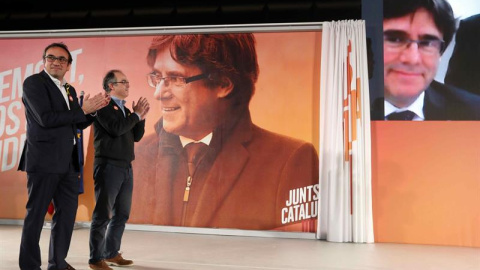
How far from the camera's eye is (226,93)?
227 inches

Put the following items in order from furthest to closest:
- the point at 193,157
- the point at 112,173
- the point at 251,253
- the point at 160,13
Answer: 1. the point at 160,13
2. the point at 193,157
3. the point at 251,253
4. the point at 112,173

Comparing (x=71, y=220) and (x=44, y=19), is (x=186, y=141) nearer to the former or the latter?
(x=44, y=19)

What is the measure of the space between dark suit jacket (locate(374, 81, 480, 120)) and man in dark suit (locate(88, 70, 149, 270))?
313 cm

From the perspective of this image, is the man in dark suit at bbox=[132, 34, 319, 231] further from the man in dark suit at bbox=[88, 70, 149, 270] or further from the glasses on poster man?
the man in dark suit at bbox=[88, 70, 149, 270]

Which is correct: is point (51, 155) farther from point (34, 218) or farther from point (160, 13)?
point (160, 13)

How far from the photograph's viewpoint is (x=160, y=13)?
6105 millimetres

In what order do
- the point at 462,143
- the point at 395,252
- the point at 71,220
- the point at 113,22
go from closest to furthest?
the point at 71,220 < the point at 395,252 < the point at 462,143 < the point at 113,22

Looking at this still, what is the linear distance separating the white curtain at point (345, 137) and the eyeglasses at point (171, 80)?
55.0 inches

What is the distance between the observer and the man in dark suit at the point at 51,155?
2898mm

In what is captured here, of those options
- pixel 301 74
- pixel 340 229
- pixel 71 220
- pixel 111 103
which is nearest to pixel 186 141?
pixel 301 74

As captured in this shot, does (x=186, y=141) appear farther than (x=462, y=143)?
Yes

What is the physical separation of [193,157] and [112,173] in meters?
2.35

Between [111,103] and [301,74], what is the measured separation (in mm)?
2660

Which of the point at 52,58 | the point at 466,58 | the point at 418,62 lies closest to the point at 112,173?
the point at 52,58
